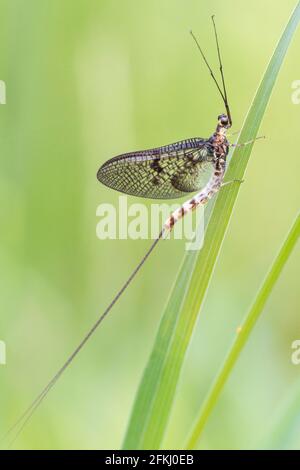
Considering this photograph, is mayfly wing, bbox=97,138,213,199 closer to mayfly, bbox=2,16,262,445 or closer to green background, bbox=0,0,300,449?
mayfly, bbox=2,16,262,445

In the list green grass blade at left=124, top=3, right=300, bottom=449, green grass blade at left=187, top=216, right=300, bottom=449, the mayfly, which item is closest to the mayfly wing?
the mayfly

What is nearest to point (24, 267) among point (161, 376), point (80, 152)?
point (80, 152)

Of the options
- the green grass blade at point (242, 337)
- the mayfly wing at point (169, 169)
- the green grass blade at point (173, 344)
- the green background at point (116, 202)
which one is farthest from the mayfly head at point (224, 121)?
the green grass blade at point (242, 337)

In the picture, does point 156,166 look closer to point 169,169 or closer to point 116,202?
point 169,169

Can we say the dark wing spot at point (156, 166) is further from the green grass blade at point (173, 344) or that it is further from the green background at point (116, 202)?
the green grass blade at point (173, 344)
